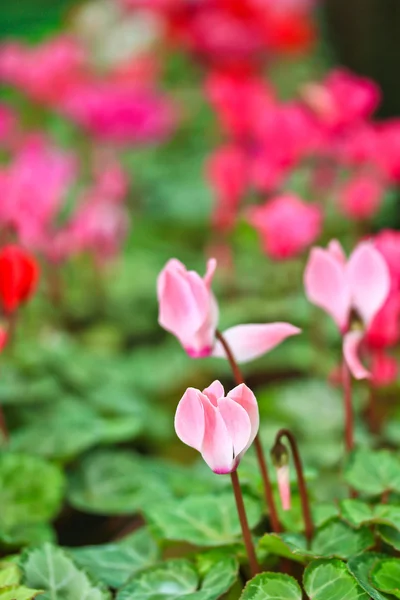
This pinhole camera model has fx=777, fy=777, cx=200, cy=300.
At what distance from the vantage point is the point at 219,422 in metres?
0.65

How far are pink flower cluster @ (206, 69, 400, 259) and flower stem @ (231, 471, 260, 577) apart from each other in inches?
25.9

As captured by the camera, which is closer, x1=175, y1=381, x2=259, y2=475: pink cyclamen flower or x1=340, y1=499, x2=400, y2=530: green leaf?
x1=175, y1=381, x2=259, y2=475: pink cyclamen flower

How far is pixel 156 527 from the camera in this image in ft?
2.84

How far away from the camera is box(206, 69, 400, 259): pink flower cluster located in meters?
1.34

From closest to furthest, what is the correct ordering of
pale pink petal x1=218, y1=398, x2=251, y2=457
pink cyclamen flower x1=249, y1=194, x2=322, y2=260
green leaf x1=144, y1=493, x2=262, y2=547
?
pale pink petal x1=218, y1=398, x2=251, y2=457 → green leaf x1=144, y1=493, x2=262, y2=547 → pink cyclamen flower x1=249, y1=194, x2=322, y2=260

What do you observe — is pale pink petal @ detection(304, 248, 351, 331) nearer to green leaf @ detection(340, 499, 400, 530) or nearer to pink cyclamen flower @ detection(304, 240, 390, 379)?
pink cyclamen flower @ detection(304, 240, 390, 379)

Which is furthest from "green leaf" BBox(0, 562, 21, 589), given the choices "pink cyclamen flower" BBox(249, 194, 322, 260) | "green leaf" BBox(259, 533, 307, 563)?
"pink cyclamen flower" BBox(249, 194, 322, 260)

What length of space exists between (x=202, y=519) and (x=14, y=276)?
0.39m

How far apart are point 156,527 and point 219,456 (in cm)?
25

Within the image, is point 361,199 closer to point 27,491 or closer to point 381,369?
point 381,369

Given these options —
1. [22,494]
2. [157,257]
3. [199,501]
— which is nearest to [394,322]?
[199,501]

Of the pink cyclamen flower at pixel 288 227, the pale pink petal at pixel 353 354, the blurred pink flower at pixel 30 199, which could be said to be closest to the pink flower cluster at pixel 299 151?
the pink cyclamen flower at pixel 288 227

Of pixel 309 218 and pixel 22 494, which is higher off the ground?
pixel 309 218

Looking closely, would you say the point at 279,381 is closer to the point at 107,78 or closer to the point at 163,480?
the point at 163,480
